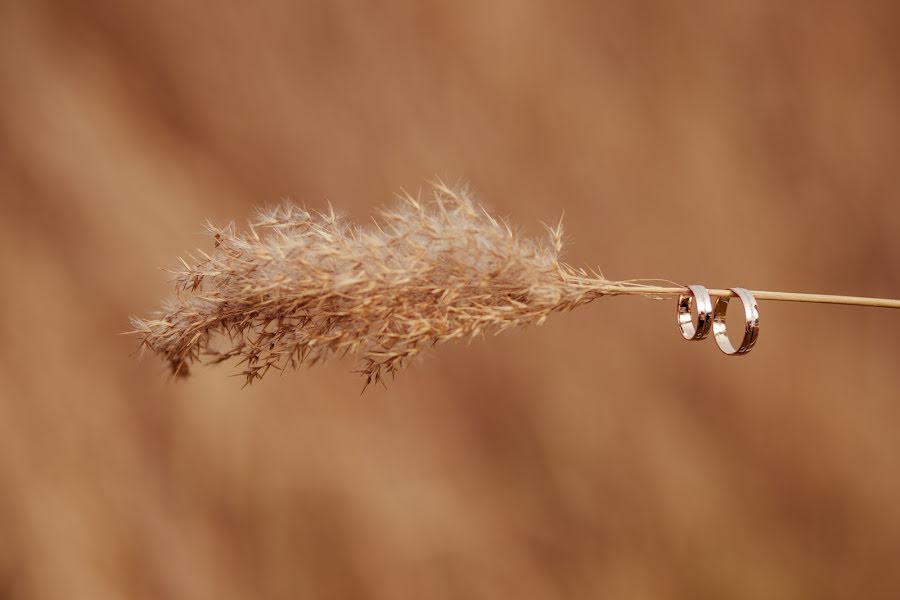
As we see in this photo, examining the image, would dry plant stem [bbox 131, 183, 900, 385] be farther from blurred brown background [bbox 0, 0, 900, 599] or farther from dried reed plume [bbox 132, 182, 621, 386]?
blurred brown background [bbox 0, 0, 900, 599]

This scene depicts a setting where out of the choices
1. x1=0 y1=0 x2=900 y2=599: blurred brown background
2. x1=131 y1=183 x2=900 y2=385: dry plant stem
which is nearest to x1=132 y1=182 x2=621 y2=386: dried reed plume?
x1=131 y1=183 x2=900 y2=385: dry plant stem

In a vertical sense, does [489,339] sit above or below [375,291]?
above

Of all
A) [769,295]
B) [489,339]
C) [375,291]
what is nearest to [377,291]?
[375,291]

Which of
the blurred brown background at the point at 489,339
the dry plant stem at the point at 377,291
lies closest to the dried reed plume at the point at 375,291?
the dry plant stem at the point at 377,291

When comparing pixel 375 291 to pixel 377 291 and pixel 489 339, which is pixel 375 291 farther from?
pixel 489 339

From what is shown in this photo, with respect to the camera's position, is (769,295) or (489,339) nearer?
(769,295)

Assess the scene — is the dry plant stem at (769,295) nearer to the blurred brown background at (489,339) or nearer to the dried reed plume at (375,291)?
the dried reed plume at (375,291)
